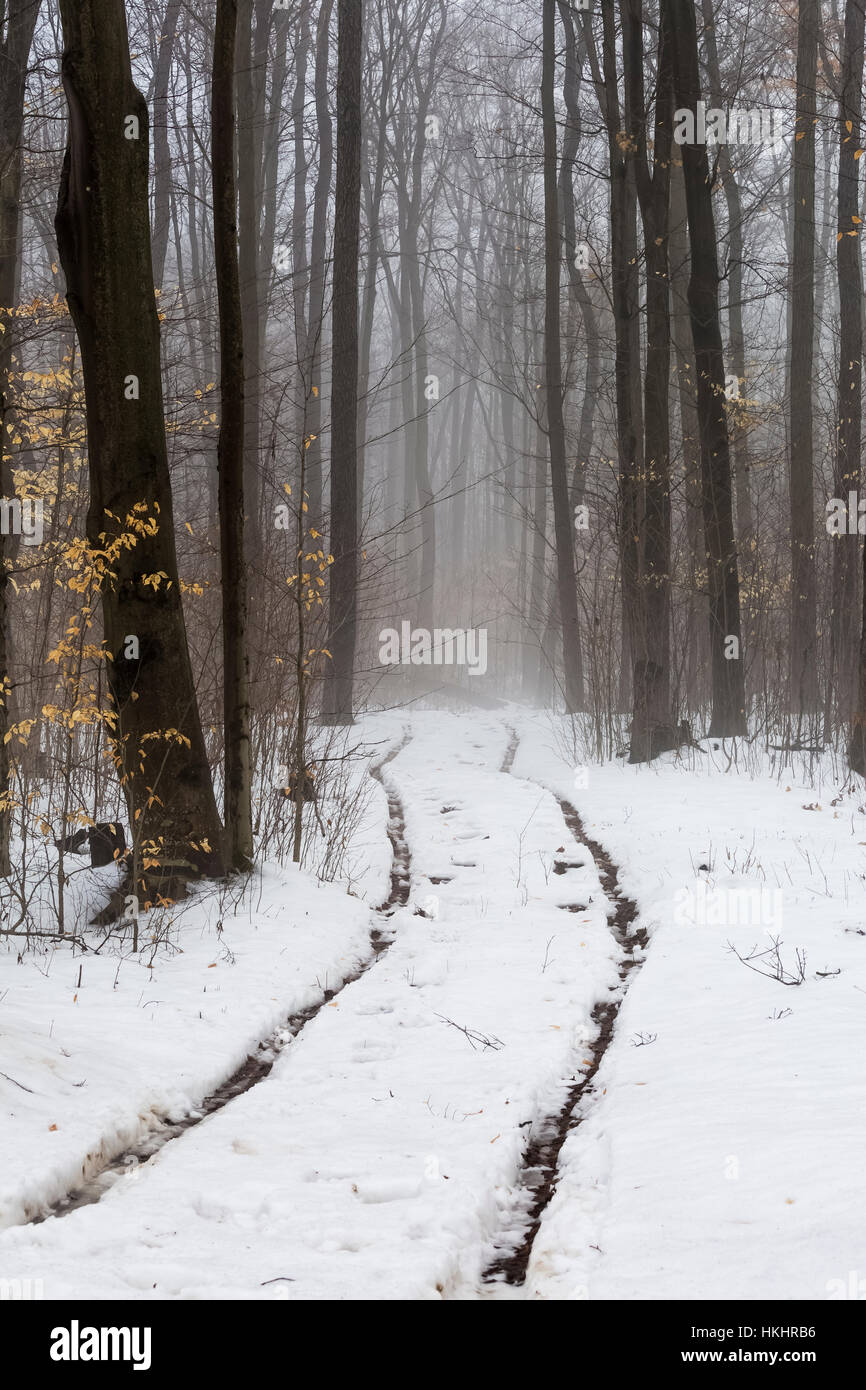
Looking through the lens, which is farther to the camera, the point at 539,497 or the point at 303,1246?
the point at 539,497

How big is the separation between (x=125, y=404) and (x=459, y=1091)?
4.31 meters

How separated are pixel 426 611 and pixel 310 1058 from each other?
2739 cm

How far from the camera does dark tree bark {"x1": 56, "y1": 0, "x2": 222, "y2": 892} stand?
20.7ft

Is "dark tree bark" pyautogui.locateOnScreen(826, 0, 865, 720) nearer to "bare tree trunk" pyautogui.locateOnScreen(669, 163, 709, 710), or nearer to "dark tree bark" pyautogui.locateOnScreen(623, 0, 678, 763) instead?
"bare tree trunk" pyautogui.locateOnScreen(669, 163, 709, 710)

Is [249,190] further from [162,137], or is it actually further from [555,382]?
[555,382]

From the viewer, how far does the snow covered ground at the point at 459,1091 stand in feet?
9.88

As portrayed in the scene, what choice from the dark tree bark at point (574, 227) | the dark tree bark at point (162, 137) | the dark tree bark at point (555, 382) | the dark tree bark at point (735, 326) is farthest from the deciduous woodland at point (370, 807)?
the dark tree bark at point (574, 227)

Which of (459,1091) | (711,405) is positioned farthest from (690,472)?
(459,1091)

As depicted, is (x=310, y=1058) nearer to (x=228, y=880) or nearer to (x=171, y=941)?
(x=171, y=941)

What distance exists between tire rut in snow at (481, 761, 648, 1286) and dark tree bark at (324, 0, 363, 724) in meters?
9.82

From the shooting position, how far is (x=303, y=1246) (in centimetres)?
312

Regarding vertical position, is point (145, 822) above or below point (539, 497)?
below
